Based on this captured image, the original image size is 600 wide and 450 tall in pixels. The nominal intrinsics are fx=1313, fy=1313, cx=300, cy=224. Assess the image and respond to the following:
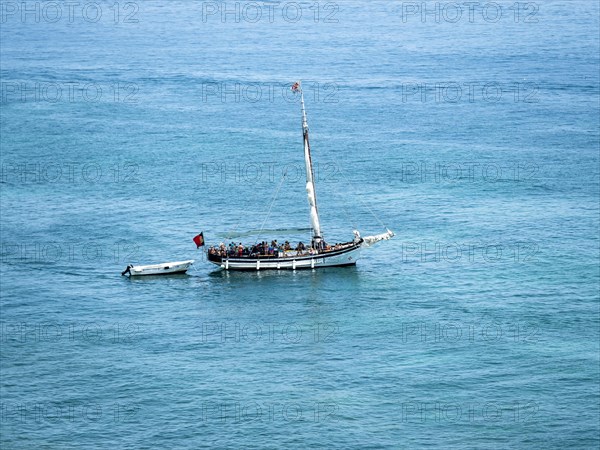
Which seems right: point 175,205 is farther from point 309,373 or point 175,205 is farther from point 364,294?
point 309,373

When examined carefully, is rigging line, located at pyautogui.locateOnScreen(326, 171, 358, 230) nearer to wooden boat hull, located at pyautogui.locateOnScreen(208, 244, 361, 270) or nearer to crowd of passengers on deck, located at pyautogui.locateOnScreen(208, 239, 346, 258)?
wooden boat hull, located at pyautogui.locateOnScreen(208, 244, 361, 270)

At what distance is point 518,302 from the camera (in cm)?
13612

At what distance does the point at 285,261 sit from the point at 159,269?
45.0 feet

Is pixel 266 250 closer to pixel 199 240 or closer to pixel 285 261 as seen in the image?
pixel 285 261

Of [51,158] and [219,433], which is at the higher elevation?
[51,158]

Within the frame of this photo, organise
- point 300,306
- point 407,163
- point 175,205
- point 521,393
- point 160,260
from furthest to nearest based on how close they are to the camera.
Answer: point 407,163
point 175,205
point 160,260
point 300,306
point 521,393

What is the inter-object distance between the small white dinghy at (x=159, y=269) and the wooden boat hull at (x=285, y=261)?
3.06m

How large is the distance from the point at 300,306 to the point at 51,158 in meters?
70.3

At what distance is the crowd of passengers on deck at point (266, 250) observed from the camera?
5625 inches

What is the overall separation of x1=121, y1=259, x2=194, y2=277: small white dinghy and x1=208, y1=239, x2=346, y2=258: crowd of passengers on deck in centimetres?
348

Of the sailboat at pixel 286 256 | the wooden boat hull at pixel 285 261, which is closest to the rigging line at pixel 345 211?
the sailboat at pixel 286 256

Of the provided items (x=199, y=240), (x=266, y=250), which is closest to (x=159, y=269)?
(x=199, y=240)

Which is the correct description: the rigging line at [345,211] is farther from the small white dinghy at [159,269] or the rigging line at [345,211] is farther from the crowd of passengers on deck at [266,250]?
the small white dinghy at [159,269]

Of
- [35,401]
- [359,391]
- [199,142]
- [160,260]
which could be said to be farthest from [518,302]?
[199,142]
